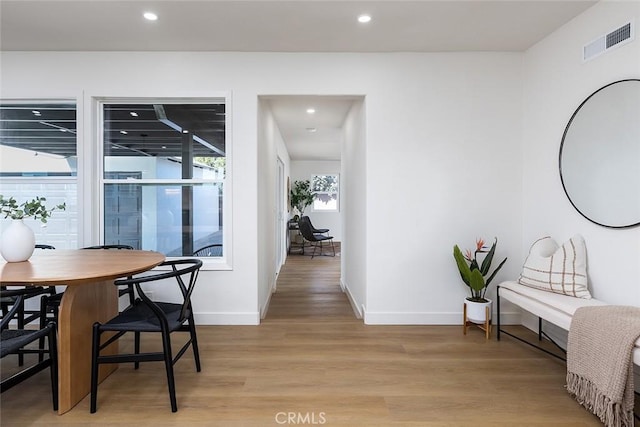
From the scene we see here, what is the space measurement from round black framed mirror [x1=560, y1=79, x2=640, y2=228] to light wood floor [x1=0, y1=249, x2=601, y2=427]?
1.12 meters

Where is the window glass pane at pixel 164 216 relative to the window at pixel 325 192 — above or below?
below

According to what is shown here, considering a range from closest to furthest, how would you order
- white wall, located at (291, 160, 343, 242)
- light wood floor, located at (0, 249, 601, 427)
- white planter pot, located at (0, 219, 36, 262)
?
light wood floor, located at (0, 249, 601, 427), white planter pot, located at (0, 219, 36, 262), white wall, located at (291, 160, 343, 242)

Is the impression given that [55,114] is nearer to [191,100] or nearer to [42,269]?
[191,100]

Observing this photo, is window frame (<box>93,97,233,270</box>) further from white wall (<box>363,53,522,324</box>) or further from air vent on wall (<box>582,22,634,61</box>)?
air vent on wall (<box>582,22,634,61</box>)

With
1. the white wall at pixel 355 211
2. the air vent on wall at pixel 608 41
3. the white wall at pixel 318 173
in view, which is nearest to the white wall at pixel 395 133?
the white wall at pixel 355 211

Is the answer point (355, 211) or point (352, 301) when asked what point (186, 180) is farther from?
point (352, 301)

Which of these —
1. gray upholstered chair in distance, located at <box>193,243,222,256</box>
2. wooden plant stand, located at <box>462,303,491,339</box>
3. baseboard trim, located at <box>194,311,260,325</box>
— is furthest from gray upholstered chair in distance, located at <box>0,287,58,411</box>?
wooden plant stand, located at <box>462,303,491,339</box>

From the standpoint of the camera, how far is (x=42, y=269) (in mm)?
1751

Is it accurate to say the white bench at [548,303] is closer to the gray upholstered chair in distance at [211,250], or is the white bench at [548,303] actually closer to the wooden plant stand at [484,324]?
the wooden plant stand at [484,324]

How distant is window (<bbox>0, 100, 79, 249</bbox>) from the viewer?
120 inches

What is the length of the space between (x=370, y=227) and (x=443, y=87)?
1419 millimetres

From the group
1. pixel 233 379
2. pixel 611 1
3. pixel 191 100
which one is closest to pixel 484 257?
pixel 611 1

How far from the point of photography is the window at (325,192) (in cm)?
901

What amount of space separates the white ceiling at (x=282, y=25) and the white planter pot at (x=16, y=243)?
1537 millimetres
